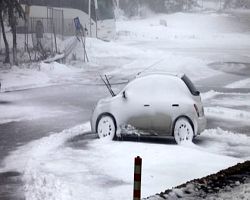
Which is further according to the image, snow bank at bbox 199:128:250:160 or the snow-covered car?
the snow-covered car

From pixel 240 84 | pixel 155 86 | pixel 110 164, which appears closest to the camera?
pixel 110 164

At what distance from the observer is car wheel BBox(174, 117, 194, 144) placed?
12.5 m

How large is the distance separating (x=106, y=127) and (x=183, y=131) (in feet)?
6.22

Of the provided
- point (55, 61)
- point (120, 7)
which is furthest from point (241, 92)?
point (120, 7)

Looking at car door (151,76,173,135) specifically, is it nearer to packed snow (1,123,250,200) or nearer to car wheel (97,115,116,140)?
packed snow (1,123,250,200)

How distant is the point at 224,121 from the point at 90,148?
5.27m

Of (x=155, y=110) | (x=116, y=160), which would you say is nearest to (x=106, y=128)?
(x=155, y=110)

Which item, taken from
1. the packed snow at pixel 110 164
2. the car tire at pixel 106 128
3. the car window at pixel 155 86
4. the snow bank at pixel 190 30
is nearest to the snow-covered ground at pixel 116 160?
the packed snow at pixel 110 164

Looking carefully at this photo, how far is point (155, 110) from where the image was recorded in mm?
12594

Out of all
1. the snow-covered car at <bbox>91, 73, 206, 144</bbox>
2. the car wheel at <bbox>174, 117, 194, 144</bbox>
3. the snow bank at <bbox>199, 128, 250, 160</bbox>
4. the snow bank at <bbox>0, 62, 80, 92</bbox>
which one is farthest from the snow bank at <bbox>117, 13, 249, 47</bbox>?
the car wheel at <bbox>174, 117, 194, 144</bbox>

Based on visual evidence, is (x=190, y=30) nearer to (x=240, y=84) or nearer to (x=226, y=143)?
(x=240, y=84)

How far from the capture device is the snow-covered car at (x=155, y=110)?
12508mm

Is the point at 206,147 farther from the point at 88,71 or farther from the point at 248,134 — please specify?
the point at 88,71

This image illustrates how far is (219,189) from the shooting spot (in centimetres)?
738
